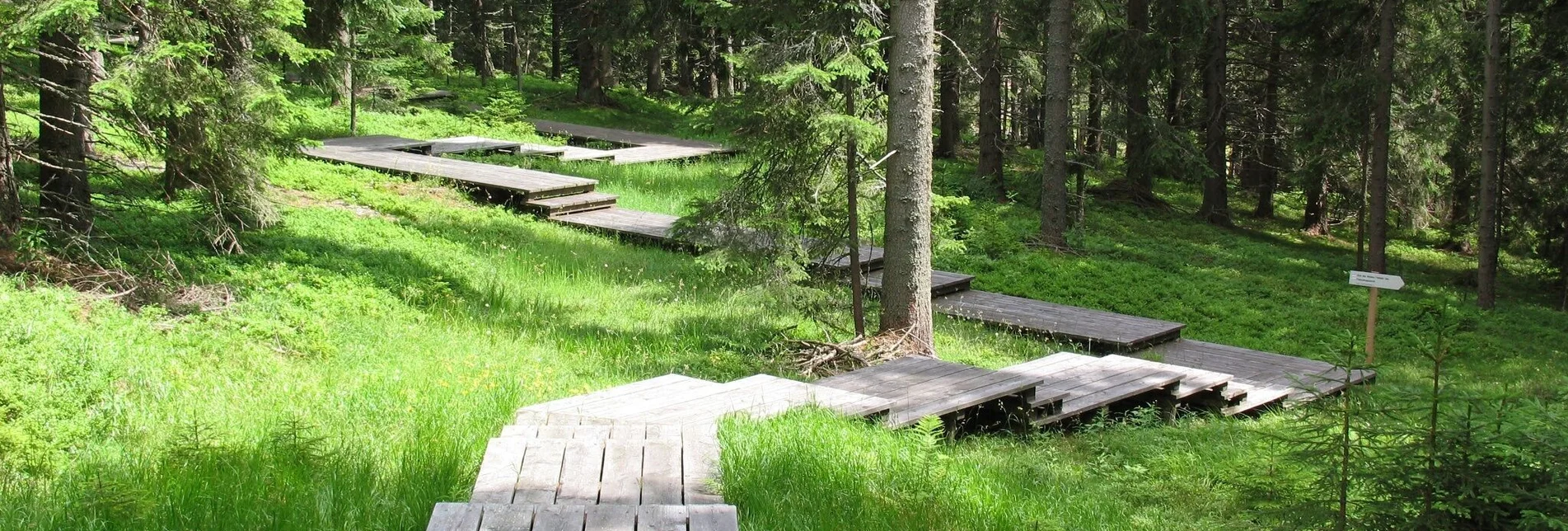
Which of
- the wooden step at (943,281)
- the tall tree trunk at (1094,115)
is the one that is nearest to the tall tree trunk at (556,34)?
the tall tree trunk at (1094,115)

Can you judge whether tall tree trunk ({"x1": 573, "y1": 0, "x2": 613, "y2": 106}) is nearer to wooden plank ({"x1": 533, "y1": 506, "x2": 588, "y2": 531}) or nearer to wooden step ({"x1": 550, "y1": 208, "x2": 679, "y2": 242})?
wooden step ({"x1": 550, "y1": 208, "x2": 679, "y2": 242})

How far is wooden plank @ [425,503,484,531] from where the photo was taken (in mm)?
4480

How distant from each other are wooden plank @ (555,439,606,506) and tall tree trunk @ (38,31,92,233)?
6.05m

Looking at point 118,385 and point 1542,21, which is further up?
point 1542,21

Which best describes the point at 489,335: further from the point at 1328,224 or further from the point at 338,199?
the point at 1328,224

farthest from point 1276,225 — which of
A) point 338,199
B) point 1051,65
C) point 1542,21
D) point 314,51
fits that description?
point 314,51

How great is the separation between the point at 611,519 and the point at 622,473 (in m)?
0.78

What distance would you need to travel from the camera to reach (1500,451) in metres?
4.41

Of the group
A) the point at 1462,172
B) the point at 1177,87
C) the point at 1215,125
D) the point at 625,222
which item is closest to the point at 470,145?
the point at 625,222

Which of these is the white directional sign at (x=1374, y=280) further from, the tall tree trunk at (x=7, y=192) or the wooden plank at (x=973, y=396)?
the tall tree trunk at (x=7, y=192)

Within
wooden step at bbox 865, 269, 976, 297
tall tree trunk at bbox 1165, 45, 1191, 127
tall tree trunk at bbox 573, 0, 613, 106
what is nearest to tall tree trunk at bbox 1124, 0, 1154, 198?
tall tree trunk at bbox 1165, 45, 1191, 127

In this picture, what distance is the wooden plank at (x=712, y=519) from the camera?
178 inches

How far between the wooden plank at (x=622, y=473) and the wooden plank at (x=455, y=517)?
558 millimetres

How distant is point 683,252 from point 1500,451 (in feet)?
37.5
